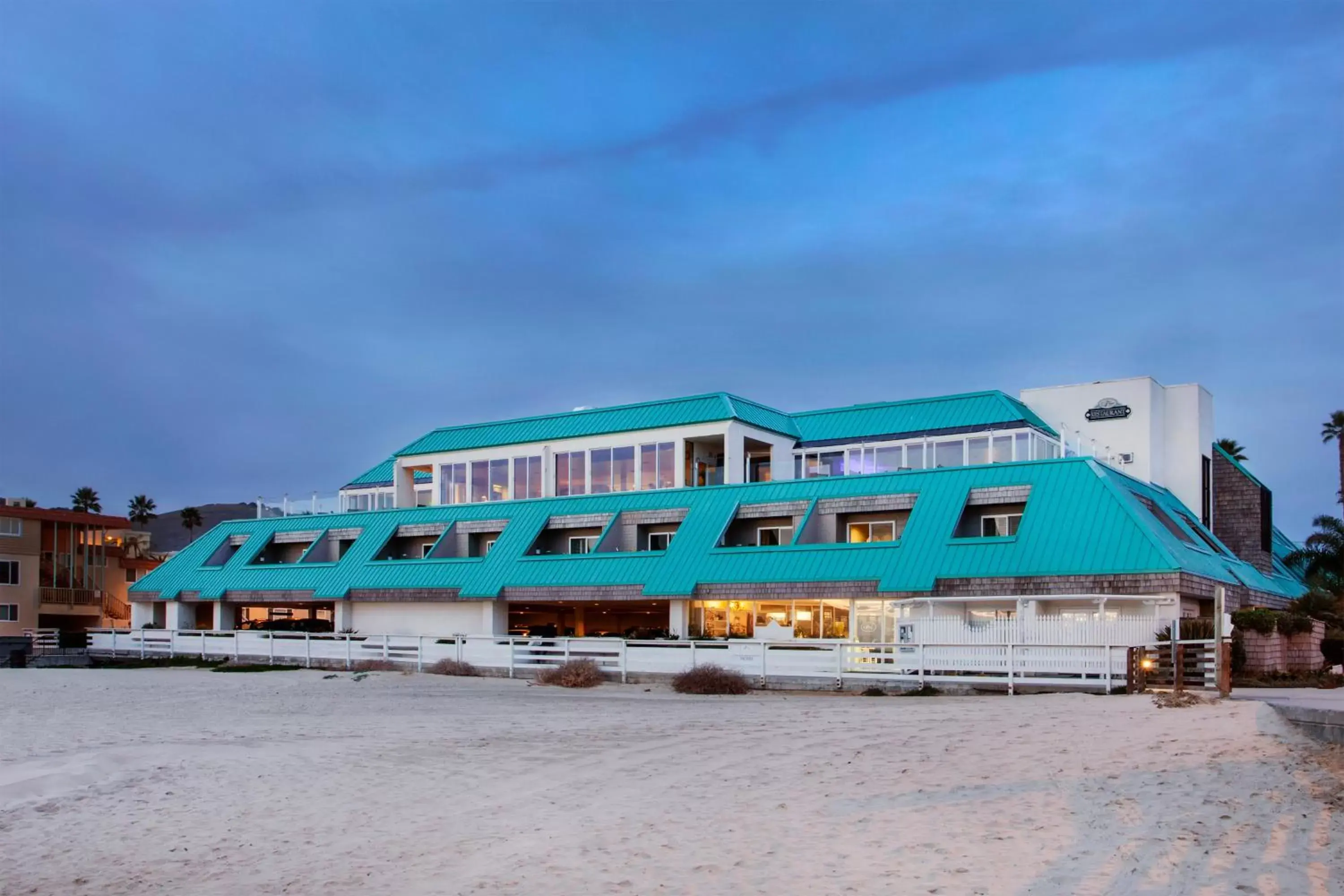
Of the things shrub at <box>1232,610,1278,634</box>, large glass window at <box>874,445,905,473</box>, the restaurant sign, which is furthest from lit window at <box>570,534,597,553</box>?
shrub at <box>1232,610,1278,634</box>

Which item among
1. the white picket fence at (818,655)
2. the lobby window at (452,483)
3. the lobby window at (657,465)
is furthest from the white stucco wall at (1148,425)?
the lobby window at (452,483)

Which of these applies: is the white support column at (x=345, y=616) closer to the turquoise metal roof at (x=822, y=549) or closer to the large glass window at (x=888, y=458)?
the turquoise metal roof at (x=822, y=549)

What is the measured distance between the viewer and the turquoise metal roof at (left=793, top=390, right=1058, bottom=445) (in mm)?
39375

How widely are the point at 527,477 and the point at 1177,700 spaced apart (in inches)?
1195

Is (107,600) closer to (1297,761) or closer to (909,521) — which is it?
(909,521)

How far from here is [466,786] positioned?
14.5m

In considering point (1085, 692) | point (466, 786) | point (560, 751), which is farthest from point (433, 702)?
point (1085, 692)

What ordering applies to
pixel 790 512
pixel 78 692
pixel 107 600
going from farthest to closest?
pixel 107 600 → pixel 790 512 → pixel 78 692

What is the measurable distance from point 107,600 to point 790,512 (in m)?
42.3

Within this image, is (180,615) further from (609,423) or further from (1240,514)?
(1240,514)

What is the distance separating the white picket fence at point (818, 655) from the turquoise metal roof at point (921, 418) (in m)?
11.2

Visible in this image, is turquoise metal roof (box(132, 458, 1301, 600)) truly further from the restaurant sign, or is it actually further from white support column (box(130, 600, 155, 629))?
white support column (box(130, 600, 155, 629))

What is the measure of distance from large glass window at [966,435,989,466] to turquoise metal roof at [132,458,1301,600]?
4263 mm

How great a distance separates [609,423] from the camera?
44.4 metres
